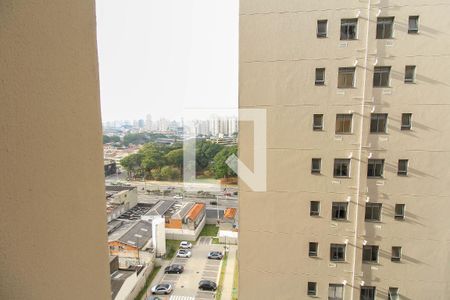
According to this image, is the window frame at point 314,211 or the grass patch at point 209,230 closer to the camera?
the window frame at point 314,211

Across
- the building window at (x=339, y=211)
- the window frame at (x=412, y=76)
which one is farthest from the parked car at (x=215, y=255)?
the window frame at (x=412, y=76)

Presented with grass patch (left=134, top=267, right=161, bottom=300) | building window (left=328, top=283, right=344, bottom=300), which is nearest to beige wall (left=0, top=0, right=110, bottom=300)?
building window (left=328, top=283, right=344, bottom=300)

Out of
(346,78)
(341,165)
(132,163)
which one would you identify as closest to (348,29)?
(346,78)

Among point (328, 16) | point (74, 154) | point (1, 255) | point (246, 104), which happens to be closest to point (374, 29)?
point (328, 16)

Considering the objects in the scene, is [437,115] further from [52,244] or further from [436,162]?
[52,244]

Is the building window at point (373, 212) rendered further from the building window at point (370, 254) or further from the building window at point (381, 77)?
the building window at point (381, 77)

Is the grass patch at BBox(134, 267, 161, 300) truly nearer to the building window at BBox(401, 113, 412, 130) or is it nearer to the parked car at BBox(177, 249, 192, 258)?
the parked car at BBox(177, 249, 192, 258)
